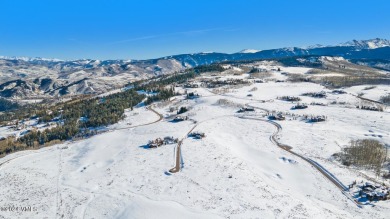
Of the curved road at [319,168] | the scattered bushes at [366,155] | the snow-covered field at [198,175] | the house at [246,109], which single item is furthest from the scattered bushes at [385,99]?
the curved road at [319,168]

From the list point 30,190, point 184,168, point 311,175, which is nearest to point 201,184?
point 184,168

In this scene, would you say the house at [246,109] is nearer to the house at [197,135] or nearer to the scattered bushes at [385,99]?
the house at [197,135]

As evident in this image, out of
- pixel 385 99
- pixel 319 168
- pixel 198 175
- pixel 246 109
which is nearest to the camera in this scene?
pixel 198 175

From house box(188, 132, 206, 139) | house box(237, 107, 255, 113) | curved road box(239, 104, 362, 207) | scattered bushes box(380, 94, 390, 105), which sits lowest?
scattered bushes box(380, 94, 390, 105)

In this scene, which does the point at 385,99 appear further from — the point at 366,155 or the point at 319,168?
the point at 319,168

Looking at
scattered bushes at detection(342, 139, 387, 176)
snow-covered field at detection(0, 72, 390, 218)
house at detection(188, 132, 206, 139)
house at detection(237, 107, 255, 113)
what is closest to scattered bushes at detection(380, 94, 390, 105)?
snow-covered field at detection(0, 72, 390, 218)

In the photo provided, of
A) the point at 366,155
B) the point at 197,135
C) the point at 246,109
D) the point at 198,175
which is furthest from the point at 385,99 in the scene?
the point at 198,175

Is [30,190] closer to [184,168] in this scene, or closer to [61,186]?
[61,186]

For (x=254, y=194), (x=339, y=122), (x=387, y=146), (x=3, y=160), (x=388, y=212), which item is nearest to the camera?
(x=388, y=212)

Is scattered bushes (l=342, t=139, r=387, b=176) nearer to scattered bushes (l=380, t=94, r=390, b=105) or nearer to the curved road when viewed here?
the curved road
